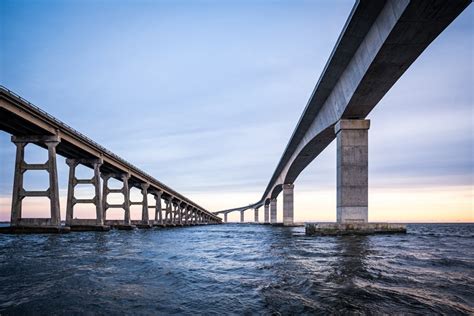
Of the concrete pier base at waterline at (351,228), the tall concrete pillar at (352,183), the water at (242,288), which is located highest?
the tall concrete pillar at (352,183)

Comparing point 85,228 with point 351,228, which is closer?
point 351,228

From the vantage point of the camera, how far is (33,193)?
29891 mm

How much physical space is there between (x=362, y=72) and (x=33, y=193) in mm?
29602

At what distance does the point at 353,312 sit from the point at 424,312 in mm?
974

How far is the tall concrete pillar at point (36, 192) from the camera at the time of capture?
96.4 feet

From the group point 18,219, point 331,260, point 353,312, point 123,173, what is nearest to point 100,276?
point 353,312

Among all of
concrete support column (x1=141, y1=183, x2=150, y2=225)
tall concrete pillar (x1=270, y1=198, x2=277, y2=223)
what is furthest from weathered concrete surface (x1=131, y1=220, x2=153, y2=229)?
tall concrete pillar (x1=270, y1=198, x2=277, y2=223)

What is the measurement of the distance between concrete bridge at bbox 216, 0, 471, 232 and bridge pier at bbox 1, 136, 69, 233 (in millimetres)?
24733

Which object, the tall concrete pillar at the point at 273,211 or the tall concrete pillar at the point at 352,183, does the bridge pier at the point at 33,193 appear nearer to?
the tall concrete pillar at the point at 352,183

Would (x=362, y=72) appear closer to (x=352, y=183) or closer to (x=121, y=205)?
(x=352, y=183)

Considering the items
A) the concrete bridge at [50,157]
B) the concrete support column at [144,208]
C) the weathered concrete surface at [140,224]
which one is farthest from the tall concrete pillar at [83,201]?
the concrete support column at [144,208]

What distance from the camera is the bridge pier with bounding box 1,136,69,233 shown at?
1145 inches

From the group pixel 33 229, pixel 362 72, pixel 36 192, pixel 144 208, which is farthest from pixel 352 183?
pixel 144 208

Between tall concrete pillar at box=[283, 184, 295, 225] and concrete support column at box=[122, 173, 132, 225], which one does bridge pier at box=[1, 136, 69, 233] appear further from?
tall concrete pillar at box=[283, 184, 295, 225]
